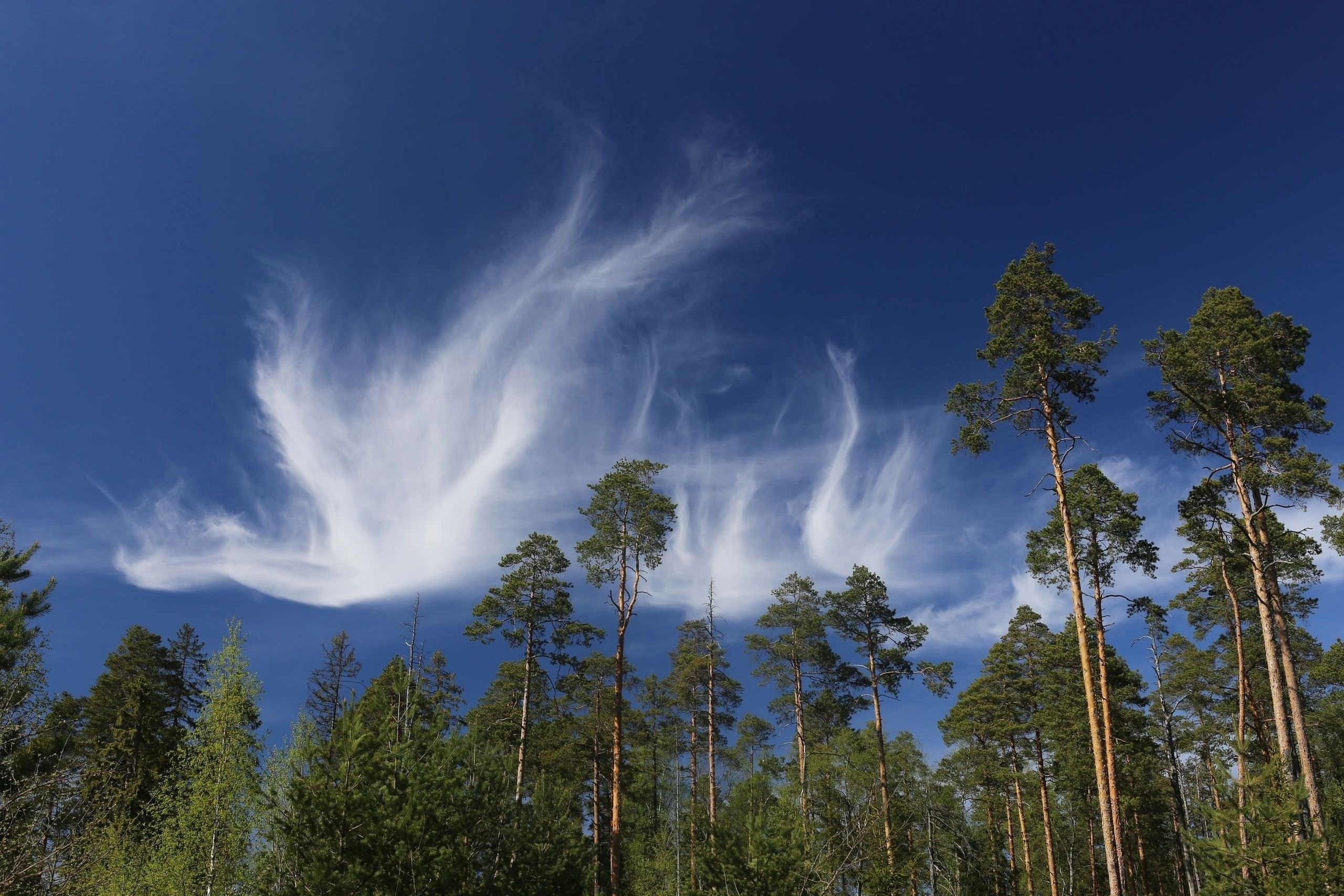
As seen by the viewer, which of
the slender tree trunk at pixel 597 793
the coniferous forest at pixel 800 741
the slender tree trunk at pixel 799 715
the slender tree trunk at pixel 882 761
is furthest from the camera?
the slender tree trunk at pixel 597 793

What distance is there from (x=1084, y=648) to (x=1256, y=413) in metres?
7.03

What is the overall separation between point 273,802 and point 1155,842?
4052cm

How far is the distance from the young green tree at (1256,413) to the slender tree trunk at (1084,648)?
292 centimetres

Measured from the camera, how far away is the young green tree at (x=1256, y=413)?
48.1 feet

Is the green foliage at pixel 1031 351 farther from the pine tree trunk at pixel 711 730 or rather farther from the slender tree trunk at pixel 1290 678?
the pine tree trunk at pixel 711 730

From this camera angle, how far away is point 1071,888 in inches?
1273

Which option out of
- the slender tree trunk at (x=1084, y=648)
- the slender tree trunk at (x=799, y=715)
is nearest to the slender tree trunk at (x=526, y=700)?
the slender tree trunk at (x=799, y=715)

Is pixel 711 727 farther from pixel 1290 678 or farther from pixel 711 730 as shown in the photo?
pixel 1290 678

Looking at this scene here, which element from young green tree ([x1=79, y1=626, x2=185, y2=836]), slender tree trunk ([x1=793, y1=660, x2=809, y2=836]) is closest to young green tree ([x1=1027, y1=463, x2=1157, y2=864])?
slender tree trunk ([x1=793, y1=660, x2=809, y2=836])

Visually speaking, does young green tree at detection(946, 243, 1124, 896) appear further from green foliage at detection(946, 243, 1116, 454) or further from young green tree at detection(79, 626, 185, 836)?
young green tree at detection(79, 626, 185, 836)

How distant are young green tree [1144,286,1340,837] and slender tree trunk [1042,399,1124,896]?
292cm

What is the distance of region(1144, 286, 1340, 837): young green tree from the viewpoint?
48.1ft

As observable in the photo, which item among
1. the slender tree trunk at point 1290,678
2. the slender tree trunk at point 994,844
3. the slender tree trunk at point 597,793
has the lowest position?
the slender tree trunk at point 994,844

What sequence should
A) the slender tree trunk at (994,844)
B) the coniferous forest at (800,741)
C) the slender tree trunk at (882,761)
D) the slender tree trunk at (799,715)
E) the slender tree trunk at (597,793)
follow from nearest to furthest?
the coniferous forest at (800,741), the slender tree trunk at (882,761), the slender tree trunk at (799,715), the slender tree trunk at (597,793), the slender tree trunk at (994,844)
